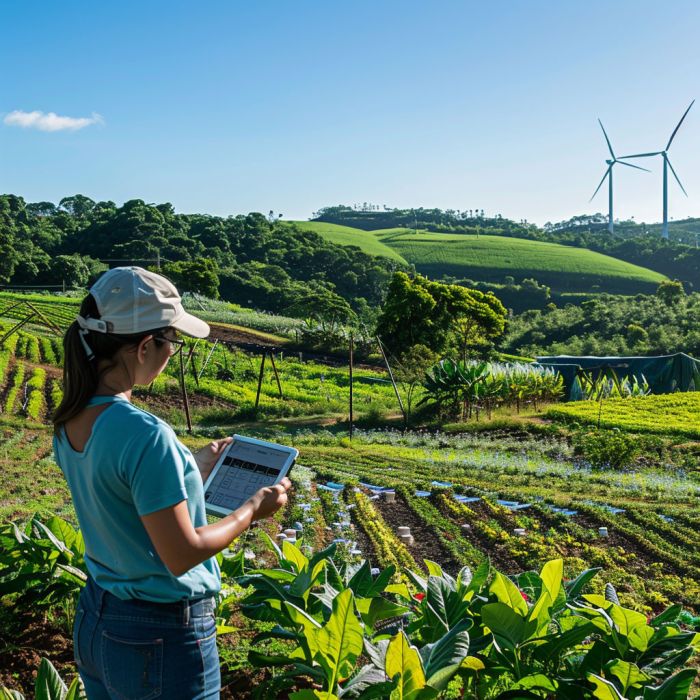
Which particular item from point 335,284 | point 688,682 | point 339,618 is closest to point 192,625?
point 339,618

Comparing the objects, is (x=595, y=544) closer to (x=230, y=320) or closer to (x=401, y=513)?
(x=401, y=513)

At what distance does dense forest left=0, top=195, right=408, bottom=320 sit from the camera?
85.5 feet

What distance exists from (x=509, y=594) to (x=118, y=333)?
1.32 metres

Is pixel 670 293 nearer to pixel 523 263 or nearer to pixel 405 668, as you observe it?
pixel 523 263

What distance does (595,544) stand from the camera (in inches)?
251

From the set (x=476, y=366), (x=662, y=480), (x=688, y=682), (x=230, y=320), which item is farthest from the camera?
(x=230, y=320)

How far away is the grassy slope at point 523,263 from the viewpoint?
60.9 metres

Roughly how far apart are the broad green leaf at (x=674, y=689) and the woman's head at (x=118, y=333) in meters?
1.35

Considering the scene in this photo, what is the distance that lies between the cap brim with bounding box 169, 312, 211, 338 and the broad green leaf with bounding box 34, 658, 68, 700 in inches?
39.5

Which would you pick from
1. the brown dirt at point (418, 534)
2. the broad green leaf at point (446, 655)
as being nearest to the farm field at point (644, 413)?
the brown dirt at point (418, 534)

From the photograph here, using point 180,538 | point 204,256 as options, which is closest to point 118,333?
point 180,538

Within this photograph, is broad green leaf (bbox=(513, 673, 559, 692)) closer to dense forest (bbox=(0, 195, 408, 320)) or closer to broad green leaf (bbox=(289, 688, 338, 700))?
broad green leaf (bbox=(289, 688, 338, 700))

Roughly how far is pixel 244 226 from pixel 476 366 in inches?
→ 1196

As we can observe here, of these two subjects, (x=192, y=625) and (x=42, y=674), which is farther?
(x=42, y=674)
